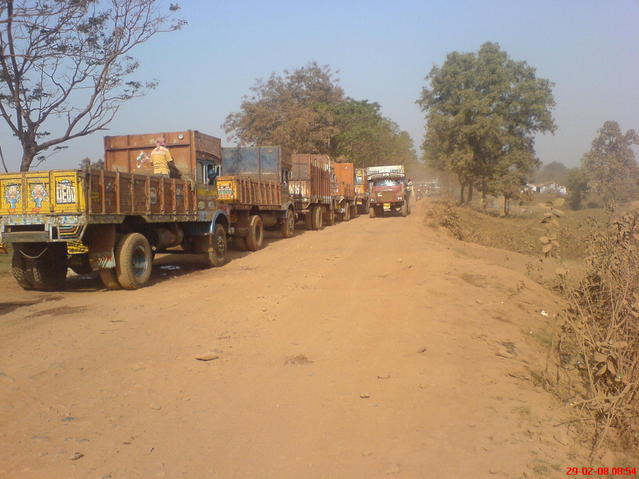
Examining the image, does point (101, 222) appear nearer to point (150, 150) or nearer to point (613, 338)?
point (150, 150)

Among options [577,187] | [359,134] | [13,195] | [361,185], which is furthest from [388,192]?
[577,187]

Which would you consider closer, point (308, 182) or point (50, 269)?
point (50, 269)

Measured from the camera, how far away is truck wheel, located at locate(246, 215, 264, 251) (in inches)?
578

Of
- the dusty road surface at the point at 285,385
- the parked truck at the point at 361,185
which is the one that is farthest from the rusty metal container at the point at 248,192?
the parked truck at the point at 361,185

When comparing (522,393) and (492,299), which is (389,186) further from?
(522,393)

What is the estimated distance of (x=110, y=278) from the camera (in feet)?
29.3

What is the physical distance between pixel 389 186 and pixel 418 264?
17850 mm

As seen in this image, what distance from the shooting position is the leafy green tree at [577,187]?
47844 mm

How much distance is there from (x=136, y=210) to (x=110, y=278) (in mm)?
1267

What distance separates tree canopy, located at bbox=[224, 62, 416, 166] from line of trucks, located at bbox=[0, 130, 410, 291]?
60.5ft

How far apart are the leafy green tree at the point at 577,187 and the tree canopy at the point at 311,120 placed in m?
19.2

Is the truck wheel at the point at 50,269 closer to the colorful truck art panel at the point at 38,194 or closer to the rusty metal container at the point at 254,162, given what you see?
the colorful truck art panel at the point at 38,194

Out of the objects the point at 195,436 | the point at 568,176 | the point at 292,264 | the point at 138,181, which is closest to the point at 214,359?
the point at 195,436

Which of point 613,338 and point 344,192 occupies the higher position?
point 344,192
